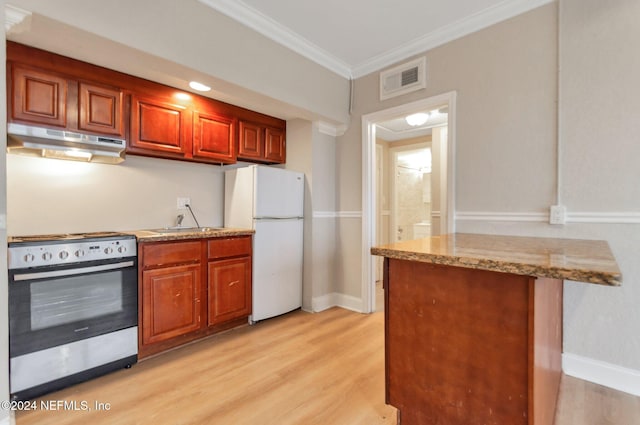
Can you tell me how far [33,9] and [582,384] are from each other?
12.3 feet

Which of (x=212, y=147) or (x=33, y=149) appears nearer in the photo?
(x=33, y=149)

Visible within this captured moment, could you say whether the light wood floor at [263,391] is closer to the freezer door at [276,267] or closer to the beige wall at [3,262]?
the beige wall at [3,262]

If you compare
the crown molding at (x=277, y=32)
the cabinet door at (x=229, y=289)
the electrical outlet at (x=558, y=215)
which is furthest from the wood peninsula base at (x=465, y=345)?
the crown molding at (x=277, y=32)

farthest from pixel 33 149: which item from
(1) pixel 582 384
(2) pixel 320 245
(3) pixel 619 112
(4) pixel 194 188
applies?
(1) pixel 582 384

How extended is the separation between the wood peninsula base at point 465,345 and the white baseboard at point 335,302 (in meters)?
1.87

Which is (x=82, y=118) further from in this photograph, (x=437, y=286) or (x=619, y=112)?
(x=619, y=112)

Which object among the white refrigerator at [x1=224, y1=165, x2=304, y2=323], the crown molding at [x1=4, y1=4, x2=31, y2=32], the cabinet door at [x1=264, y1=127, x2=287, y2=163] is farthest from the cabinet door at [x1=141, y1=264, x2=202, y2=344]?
the crown molding at [x1=4, y1=4, x2=31, y2=32]

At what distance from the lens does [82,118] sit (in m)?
2.09

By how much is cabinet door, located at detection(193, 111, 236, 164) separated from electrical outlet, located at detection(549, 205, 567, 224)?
2672mm

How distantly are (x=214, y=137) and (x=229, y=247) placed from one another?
3.47 ft

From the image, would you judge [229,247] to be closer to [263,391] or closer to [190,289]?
[190,289]

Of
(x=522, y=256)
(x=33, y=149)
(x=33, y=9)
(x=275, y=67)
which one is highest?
(x=275, y=67)

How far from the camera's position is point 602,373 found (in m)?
1.87

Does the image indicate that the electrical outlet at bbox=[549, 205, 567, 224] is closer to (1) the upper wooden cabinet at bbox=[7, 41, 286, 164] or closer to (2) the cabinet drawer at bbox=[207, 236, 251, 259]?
(2) the cabinet drawer at bbox=[207, 236, 251, 259]
